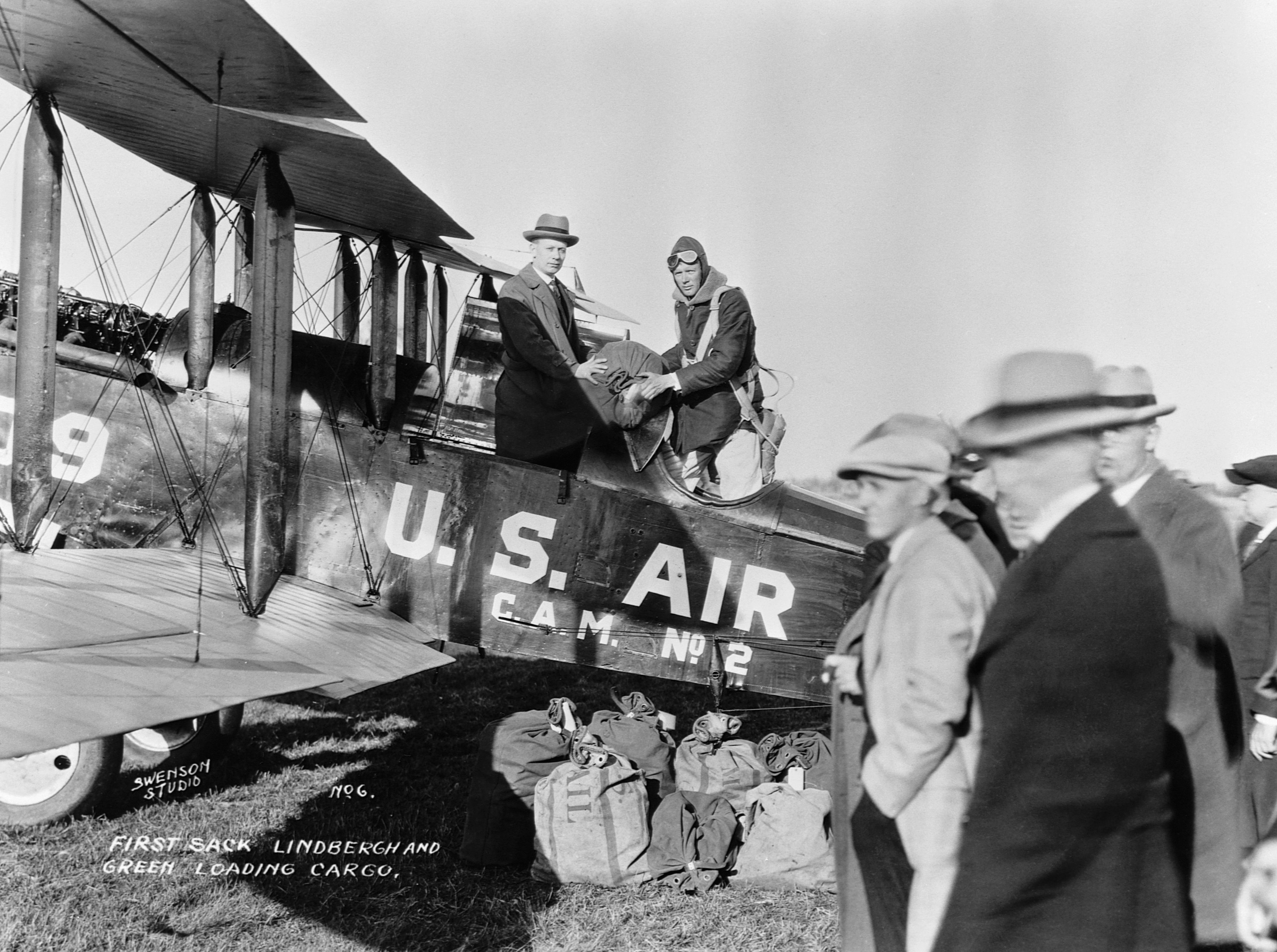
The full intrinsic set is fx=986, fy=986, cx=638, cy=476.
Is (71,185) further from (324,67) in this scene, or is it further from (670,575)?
(670,575)

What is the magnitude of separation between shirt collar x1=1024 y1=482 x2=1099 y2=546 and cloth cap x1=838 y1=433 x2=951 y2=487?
0.11 m

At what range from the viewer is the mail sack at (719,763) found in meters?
4.34

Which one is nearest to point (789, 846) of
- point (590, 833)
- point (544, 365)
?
point (590, 833)

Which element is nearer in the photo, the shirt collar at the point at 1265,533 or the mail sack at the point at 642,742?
the shirt collar at the point at 1265,533

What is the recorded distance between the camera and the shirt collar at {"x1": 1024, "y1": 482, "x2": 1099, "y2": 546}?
3.40 feet

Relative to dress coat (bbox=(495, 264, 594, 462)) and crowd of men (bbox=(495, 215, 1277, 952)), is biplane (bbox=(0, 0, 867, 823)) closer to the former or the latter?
dress coat (bbox=(495, 264, 594, 462))

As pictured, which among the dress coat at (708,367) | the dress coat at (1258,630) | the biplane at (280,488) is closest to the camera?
the dress coat at (1258,630)

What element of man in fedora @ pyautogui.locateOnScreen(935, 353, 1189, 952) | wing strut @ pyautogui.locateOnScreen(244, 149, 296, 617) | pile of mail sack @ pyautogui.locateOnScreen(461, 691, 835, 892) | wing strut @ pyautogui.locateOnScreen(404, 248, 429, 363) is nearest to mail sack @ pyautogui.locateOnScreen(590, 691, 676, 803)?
pile of mail sack @ pyautogui.locateOnScreen(461, 691, 835, 892)

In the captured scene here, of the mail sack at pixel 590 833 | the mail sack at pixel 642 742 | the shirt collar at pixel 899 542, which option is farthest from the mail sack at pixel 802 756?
the shirt collar at pixel 899 542

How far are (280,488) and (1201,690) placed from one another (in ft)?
12.2

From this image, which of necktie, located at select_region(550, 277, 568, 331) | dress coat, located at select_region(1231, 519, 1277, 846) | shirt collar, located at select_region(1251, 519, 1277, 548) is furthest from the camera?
necktie, located at select_region(550, 277, 568, 331)

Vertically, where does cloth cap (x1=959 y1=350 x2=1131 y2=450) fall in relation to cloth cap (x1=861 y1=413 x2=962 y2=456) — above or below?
above

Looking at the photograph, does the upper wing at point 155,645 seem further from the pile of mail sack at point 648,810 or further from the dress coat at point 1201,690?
the dress coat at point 1201,690

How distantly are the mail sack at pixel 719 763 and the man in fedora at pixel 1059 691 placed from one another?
10.8ft
